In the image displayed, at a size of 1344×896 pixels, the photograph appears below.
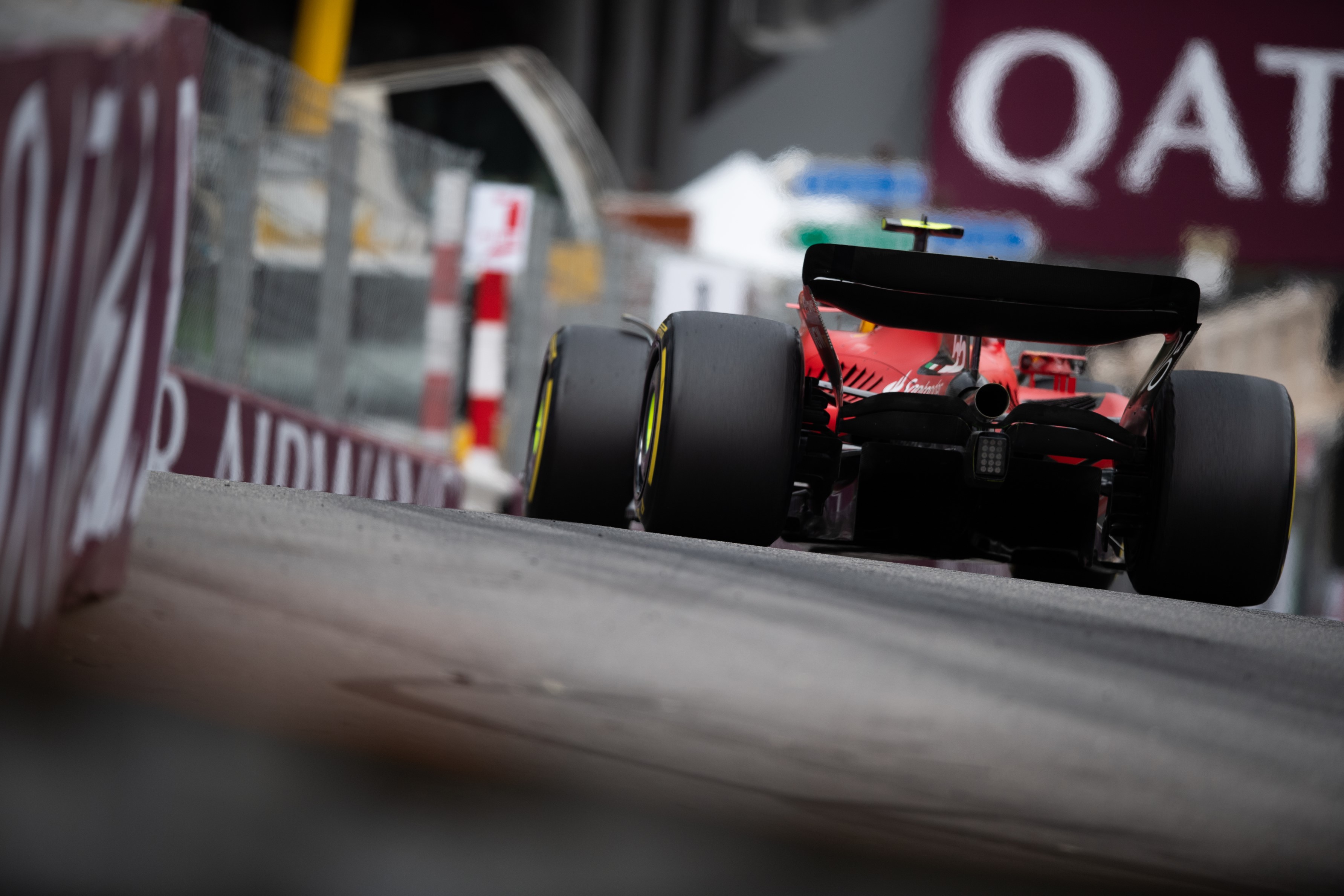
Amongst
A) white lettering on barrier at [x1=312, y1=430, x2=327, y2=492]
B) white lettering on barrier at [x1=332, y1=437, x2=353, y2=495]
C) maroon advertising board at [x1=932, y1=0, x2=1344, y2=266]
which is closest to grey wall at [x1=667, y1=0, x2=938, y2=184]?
maroon advertising board at [x1=932, y1=0, x2=1344, y2=266]

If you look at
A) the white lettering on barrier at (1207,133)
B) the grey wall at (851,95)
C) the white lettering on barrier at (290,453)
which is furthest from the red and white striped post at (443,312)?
the white lettering on barrier at (1207,133)

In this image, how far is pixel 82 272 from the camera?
1.75m

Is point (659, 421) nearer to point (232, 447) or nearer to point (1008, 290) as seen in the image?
point (1008, 290)

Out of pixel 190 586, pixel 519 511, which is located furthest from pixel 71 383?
pixel 519 511

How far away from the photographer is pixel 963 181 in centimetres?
2128

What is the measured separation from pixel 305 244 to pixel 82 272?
423 cm

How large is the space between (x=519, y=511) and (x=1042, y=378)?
2.53 metres

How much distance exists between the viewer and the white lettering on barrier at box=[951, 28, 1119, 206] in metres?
21.3

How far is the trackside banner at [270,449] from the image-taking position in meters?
4.52

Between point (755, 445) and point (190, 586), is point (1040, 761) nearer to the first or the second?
point (190, 586)

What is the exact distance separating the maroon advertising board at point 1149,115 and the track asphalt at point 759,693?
19.5 meters

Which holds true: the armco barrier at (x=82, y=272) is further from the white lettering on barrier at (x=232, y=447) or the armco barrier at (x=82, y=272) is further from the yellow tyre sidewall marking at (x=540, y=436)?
the white lettering on barrier at (x=232, y=447)

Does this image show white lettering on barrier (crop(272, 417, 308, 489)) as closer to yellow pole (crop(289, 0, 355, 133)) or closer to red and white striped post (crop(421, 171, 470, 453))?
red and white striped post (crop(421, 171, 470, 453))

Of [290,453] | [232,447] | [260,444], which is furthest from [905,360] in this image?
[290,453]
